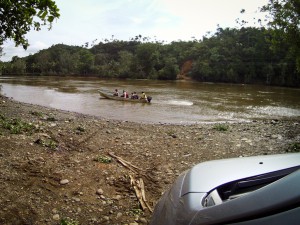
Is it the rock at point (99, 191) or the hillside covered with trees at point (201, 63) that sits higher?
the hillside covered with trees at point (201, 63)

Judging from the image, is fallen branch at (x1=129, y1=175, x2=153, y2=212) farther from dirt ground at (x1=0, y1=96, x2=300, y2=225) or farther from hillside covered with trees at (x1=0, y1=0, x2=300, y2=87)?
hillside covered with trees at (x1=0, y1=0, x2=300, y2=87)

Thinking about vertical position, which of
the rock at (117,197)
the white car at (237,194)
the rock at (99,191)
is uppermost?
the white car at (237,194)

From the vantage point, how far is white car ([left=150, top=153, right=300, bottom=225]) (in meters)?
1.29

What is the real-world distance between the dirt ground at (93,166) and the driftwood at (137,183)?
3 centimetres

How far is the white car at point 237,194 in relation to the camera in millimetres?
1286

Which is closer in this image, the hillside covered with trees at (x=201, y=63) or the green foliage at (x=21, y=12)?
the green foliage at (x=21, y=12)

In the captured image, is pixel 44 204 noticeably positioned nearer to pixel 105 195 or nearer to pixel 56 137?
pixel 105 195

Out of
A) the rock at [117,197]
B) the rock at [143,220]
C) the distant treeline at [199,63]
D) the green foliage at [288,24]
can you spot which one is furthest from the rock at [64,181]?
the distant treeline at [199,63]

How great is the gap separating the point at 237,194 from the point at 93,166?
4.33 meters

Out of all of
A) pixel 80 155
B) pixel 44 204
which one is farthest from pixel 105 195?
pixel 80 155

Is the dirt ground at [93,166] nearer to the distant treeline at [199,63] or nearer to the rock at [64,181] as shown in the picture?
the rock at [64,181]

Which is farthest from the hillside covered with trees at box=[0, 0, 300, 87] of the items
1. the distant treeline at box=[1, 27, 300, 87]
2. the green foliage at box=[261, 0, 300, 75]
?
the green foliage at box=[261, 0, 300, 75]

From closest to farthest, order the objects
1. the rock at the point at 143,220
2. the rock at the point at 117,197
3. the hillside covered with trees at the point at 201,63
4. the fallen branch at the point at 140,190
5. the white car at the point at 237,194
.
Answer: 1. the white car at the point at 237,194
2. the rock at the point at 143,220
3. the fallen branch at the point at 140,190
4. the rock at the point at 117,197
5. the hillside covered with trees at the point at 201,63

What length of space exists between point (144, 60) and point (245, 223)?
78485mm
